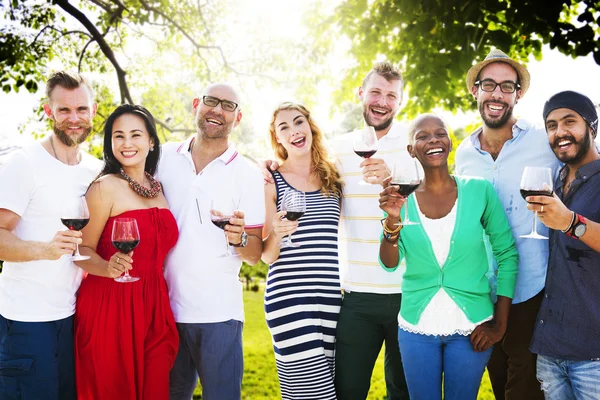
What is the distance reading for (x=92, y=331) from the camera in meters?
3.21

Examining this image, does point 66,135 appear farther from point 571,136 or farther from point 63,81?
point 571,136

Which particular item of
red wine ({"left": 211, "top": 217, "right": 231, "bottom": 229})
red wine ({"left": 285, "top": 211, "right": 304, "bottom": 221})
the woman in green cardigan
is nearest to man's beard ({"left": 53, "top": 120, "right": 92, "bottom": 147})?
red wine ({"left": 211, "top": 217, "right": 231, "bottom": 229})

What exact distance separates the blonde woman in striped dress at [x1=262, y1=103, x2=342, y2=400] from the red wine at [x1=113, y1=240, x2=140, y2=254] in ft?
2.82

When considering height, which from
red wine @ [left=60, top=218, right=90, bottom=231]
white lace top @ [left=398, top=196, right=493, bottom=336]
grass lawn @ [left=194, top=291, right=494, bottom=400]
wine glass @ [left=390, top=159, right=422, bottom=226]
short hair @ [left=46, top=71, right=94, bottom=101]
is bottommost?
grass lawn @ [left=194, top=291, right=494, bottom=400]

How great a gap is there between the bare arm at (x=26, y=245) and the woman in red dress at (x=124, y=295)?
265 mm

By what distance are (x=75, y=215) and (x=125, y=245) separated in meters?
0.32

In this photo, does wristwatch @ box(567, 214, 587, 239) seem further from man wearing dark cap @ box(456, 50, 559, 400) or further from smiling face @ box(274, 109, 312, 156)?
smiling face @ box(274, 109, 312, 156)

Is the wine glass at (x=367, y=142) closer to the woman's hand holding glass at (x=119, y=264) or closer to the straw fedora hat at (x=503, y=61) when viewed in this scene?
the straw fedora hat at (x=503, y=61)

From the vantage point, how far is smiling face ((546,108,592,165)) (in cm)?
300

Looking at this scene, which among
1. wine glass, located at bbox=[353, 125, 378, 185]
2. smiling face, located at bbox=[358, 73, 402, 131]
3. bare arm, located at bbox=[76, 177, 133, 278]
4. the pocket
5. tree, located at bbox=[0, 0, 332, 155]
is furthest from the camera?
tree, located at bbox=[0, 0, 332, 155]

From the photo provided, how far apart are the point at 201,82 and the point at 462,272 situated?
1005 cm

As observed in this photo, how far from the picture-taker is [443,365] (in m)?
3.12

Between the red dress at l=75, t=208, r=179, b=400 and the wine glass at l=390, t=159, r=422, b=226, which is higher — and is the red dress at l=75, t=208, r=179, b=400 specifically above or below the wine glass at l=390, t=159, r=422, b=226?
below

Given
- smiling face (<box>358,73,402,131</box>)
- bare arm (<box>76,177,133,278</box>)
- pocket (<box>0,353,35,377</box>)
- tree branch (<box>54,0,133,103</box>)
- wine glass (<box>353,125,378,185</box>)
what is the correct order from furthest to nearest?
tree branch (<box>54,0,133,103</box>) → smiling face (<box>358,73,402,131</box>) → wine glass (<box>353,125,378,185</box>) → bare arm (<box>76,177,133,278</box>) → pocket (<box>0,353,35,377</box>)
